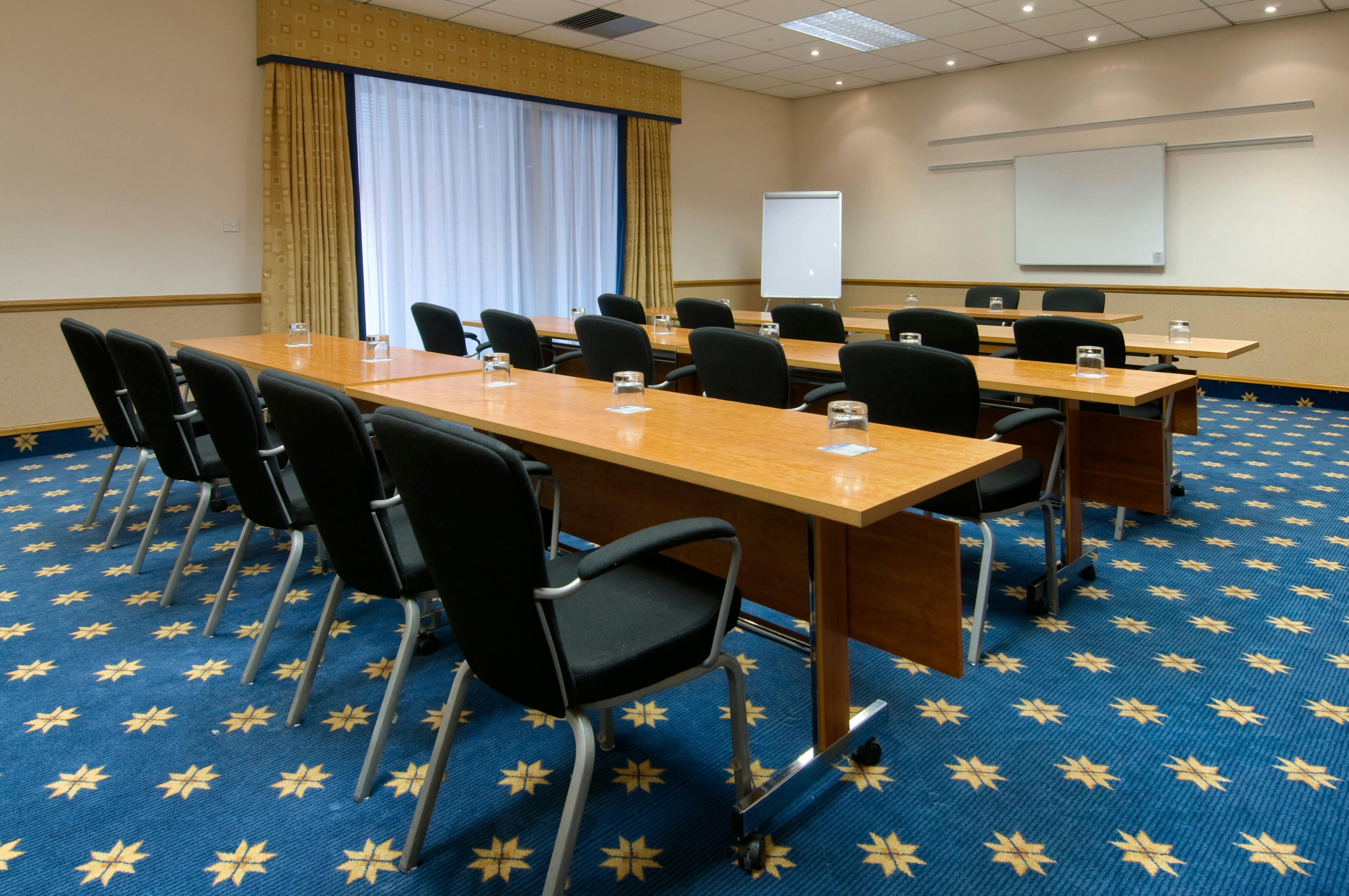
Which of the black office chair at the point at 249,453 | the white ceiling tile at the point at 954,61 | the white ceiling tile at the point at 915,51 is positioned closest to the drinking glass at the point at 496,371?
the black office chair at the point at 249,453

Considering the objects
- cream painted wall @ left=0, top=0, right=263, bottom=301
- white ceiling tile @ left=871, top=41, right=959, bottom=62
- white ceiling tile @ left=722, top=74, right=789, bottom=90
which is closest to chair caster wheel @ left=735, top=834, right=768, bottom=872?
cream painted wall @ left=0, top=0, right=263, bottom=301

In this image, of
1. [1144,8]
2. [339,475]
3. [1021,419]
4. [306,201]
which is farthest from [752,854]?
[1144,8]

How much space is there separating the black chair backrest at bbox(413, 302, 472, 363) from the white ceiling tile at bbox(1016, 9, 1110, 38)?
199 inches

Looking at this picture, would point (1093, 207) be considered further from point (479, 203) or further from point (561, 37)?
point (479, 203)

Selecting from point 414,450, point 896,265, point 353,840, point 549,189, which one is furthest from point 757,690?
point 896,265

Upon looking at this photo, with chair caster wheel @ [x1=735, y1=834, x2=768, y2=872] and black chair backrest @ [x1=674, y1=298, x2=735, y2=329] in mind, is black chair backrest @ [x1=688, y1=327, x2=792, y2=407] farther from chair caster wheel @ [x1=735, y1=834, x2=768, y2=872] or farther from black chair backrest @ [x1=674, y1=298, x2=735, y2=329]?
chair caster wheel @ [x1=735, y1=834, x2=768, y2=872]

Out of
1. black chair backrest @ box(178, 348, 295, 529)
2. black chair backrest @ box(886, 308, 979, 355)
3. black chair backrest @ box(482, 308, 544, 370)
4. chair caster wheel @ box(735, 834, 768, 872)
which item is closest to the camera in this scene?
chair caster wheel @ box(735, 834, 768, 872)

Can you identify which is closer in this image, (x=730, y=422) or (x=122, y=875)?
(x=122, y=875)

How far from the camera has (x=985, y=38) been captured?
721cm

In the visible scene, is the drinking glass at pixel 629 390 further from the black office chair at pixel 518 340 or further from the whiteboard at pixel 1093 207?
the whiteboard at pixel 1093 207

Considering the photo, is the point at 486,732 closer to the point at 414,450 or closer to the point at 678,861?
the point at 678,861

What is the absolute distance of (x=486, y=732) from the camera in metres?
2.11

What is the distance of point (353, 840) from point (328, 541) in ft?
2.01

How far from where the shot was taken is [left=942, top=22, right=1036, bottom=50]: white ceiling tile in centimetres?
698
